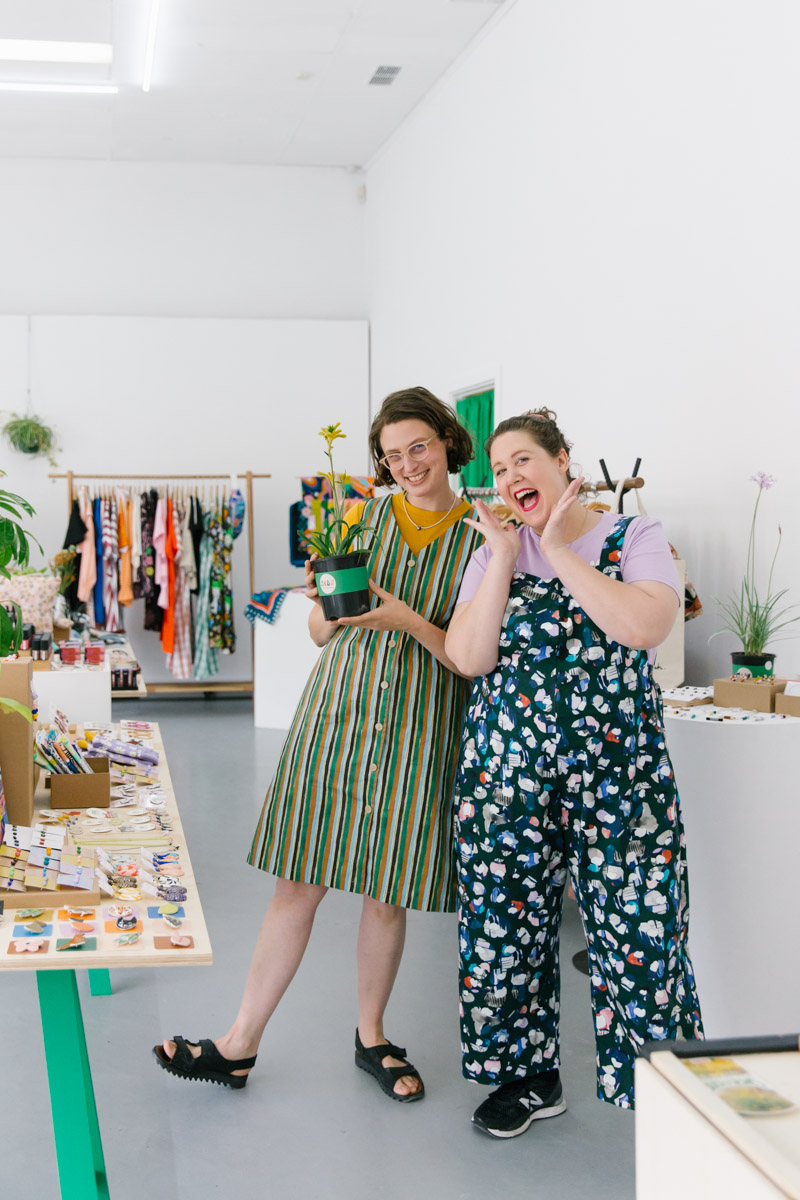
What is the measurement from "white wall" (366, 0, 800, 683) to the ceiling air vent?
1.57 ft

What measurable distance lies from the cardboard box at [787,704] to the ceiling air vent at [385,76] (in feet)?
16.2

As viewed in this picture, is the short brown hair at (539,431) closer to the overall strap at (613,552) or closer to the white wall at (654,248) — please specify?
the overall strap at (613,552)

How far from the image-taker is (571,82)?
459 cm

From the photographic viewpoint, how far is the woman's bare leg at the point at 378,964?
259 cm

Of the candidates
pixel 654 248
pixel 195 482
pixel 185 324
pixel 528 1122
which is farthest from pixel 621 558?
pixel 185 324

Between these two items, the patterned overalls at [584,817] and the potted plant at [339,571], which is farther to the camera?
the potted plant at [339,571]

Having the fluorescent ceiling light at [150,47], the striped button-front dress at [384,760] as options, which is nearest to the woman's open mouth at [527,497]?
the striped button-front dress at [384,760]

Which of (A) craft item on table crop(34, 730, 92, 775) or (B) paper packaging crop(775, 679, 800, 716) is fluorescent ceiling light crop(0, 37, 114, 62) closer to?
(A) craft item on table crop(34, 730, 92, 775)

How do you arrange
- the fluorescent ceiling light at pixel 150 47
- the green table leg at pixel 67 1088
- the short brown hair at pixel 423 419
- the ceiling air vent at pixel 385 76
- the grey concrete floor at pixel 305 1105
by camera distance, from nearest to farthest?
the green table leg at pixel 67 1088
the grey concrete floor at pixel 305 1105
the short brown hair at pixel 423 419
the fluorescent ceiling light at pixel 150 47
the ceiling air vent at pixel 385 76

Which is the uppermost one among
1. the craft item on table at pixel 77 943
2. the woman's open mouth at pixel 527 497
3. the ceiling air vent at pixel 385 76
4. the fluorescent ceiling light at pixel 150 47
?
the ceiling air vent at pixel 385 76

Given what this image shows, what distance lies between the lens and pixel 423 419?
7.94ft

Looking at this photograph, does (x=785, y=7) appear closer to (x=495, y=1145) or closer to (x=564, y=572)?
(x=564, y=572)

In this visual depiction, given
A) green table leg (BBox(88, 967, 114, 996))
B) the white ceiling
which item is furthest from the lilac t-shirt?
the white ceiling

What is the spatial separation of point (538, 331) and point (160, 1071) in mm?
3548
